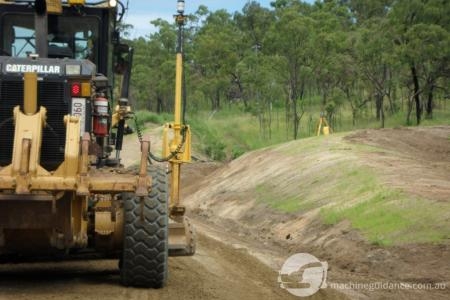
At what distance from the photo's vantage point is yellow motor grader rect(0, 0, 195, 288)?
813 cm

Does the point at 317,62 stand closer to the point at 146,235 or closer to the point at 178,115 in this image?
the point at 178,115

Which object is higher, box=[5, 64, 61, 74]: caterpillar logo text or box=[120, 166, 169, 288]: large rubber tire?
box=[5, 64, 61, 74]: caterpillar logo text

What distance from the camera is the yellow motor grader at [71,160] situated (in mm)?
8133

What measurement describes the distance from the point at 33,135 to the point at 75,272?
2859 millimetres

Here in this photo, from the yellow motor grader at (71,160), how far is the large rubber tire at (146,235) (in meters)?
0.01

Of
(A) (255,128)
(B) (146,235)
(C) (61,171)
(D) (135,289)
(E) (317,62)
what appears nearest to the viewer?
(C) (61,171)

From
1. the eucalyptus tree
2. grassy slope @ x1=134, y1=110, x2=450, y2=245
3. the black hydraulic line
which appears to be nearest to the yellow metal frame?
the black hydraulic line

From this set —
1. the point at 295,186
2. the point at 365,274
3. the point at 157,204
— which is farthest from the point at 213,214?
the point at 157,204

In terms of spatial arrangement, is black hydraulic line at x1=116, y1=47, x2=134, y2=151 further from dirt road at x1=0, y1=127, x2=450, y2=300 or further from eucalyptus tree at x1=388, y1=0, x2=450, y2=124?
eucalyptus tree at x1=388, y1=0, x2=450, y2=124

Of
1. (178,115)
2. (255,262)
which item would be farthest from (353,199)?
(178,115)

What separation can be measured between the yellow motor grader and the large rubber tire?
0.01 metres

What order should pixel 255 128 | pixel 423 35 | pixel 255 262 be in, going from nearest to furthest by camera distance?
1. pixel 255 262
2. pixel 423 35
3. pixel 255 128

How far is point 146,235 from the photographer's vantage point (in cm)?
891

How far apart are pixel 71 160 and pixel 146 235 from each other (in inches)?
50.6
